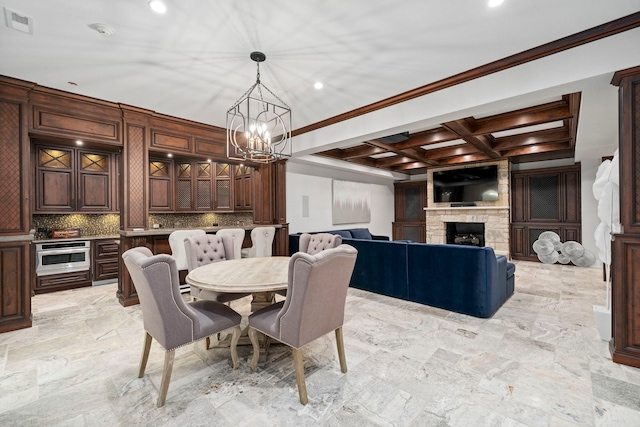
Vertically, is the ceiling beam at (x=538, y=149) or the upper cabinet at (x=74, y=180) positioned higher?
the ceiling beam at (x=538, y=149)

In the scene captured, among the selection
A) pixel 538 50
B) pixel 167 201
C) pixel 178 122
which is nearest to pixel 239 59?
pixel 178 122

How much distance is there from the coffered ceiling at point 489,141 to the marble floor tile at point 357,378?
262 cm

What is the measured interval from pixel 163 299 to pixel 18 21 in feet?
7.94

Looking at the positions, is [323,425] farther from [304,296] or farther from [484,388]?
[484,388]

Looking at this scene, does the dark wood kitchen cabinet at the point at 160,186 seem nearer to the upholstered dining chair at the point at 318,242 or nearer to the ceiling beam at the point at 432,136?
the upholstered dining chair at the point at 318,242

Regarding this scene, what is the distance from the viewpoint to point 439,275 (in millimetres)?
3572

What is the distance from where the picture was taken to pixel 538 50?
2543 mm

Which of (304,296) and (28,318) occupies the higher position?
(304,296)

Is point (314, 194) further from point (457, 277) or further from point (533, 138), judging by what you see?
point (533, 138)

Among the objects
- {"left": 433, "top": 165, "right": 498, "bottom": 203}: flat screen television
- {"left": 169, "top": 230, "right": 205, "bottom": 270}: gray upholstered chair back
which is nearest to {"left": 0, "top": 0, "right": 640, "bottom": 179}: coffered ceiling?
{"left": 169, "top": 230, "right": 205, "bottom": 270}: gray upholstered chair back

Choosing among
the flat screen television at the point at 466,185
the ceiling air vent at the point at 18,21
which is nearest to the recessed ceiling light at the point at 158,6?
the ceiling air vent at the point at 18,21

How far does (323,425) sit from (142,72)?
3.53 meters

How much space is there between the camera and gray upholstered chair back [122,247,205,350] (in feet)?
5.84

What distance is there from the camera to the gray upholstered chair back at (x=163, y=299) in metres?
1.78
